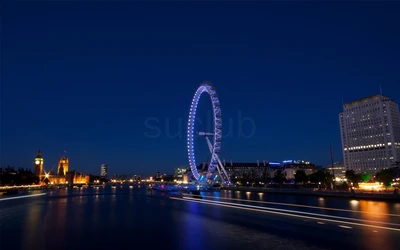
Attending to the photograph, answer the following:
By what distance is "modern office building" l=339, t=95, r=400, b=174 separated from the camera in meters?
156

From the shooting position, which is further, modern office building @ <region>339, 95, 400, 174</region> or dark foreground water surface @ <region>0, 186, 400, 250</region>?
modern office building @ <region>339, 95, 400, 174</region>

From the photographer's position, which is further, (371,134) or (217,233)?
(371,134)

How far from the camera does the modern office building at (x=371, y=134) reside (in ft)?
511

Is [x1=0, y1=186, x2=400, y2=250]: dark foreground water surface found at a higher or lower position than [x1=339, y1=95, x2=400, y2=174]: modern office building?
lower

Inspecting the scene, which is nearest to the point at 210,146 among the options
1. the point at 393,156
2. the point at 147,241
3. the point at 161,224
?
the point at 161,224

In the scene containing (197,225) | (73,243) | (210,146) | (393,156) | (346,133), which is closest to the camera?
(73,243)

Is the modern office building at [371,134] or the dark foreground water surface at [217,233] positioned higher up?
the modern office building at [371,134]

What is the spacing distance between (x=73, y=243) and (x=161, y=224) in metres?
10.2

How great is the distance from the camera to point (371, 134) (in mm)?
164000

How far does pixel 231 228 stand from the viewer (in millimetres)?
27328

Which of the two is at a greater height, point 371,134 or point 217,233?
point 371,134

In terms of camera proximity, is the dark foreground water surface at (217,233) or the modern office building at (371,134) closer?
the dark foreground water surface at (217,233)

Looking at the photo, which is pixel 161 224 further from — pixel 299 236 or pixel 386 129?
pixel 386 129

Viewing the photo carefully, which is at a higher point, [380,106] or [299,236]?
[380,106]
